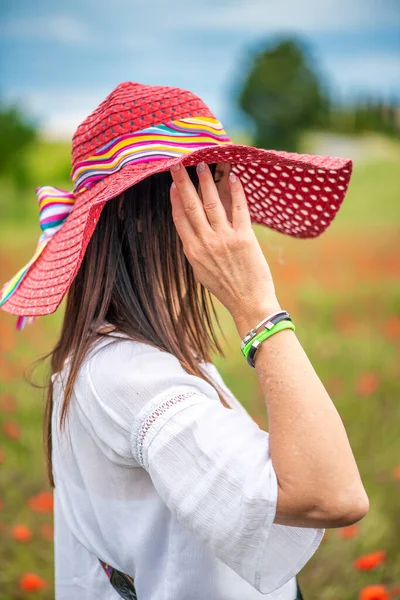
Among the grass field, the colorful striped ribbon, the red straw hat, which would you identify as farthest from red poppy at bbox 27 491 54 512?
the colorful striped ribbon

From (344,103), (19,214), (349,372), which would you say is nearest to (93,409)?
(349,372)

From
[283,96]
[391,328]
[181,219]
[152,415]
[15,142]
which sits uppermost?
[181,219]

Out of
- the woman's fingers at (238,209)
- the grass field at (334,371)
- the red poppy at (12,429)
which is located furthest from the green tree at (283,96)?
the woman's fingers at (238,209)

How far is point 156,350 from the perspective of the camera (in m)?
0.98

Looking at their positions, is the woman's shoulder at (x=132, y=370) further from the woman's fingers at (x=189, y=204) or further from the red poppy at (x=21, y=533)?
the red poppy at (x=21, y=533)

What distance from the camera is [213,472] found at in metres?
0.82

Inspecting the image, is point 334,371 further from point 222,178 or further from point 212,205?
point 212,205

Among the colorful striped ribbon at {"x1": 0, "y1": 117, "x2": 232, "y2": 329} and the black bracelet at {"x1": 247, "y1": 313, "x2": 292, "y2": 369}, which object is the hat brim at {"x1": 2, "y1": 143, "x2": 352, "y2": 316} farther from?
the black bracelet at {"x1": 247, "y1": 313, "x2": 292, "y2": 369}

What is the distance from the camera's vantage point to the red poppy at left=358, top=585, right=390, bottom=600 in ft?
6.05

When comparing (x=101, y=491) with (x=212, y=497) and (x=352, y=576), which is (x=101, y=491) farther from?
(x=352, y=576)

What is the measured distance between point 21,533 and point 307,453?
5.61 ft

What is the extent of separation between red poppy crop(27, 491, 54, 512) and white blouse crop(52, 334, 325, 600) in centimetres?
123

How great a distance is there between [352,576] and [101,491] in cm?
136

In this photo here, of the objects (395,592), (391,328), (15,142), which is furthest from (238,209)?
(15,142)
